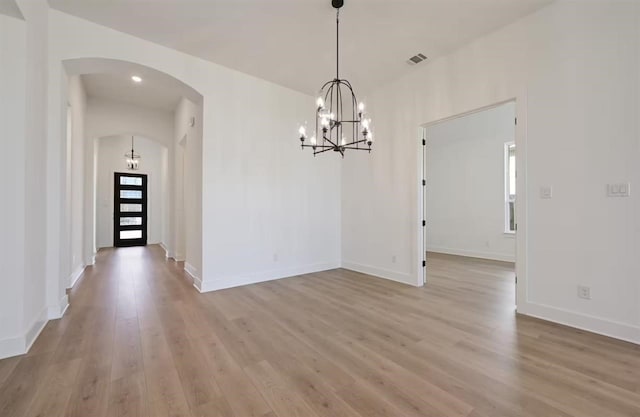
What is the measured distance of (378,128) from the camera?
4.91 meters

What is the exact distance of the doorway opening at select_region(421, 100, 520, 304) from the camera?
20.8 feet

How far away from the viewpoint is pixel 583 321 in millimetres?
2729

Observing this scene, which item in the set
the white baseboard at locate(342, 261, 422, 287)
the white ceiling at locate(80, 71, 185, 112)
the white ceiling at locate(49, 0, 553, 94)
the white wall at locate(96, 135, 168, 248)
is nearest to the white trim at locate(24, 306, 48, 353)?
the white ceiling at locate(49, 0, 553, 94)

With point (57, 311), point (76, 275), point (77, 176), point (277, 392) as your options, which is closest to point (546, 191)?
point (277, 392)

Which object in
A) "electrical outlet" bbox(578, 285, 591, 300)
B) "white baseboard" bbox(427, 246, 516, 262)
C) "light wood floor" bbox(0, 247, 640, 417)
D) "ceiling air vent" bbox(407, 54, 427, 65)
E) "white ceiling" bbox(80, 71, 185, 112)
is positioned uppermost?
"white ceiling" bbox(80, 71, 185, 112)

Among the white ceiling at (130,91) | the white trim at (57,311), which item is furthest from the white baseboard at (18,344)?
the white ceiling at (130,91)

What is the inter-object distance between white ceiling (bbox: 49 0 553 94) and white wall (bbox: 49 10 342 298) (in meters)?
0.22

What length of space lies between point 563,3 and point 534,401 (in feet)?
11.9

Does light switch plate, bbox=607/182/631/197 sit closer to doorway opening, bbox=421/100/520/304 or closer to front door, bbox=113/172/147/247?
doorway opening, bbox=421/100/520/304

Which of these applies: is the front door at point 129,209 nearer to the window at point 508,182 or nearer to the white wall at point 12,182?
the white wall at point 12,182

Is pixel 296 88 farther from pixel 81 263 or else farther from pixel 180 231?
pixel 81 263

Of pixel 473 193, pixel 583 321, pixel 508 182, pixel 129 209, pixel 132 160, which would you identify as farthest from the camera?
pixel 129 209

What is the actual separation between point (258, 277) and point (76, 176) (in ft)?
11.8

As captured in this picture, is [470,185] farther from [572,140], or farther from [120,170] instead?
[120,170]
